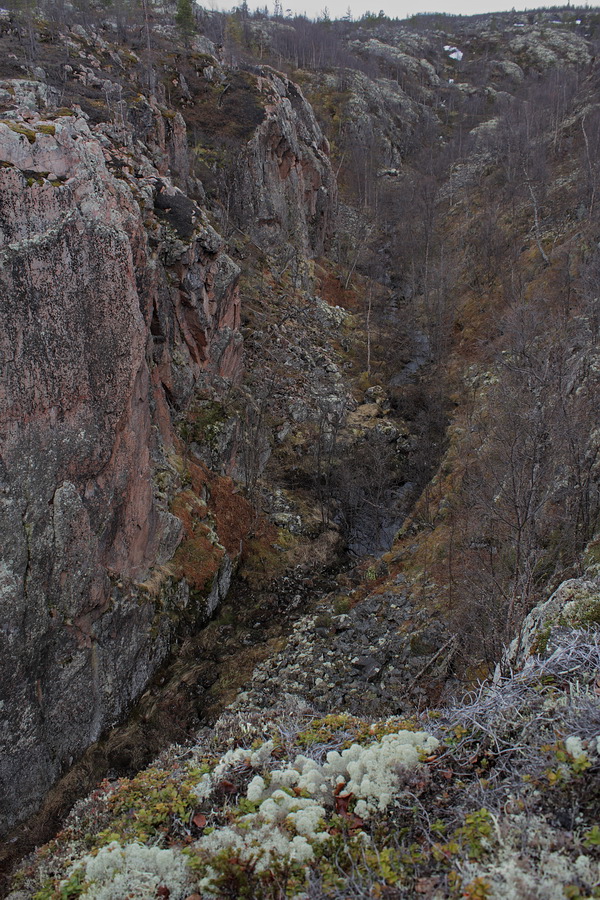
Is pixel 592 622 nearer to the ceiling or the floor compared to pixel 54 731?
nearer to the ceiling

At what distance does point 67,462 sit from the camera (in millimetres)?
11469

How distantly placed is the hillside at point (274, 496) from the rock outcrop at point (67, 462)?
0.21 ft

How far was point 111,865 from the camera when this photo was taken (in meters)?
4.14

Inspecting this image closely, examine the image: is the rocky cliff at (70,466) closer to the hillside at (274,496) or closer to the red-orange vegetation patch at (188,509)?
the hillside at (274,496)

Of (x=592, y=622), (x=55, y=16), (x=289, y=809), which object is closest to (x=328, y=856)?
(x=289, y=809)

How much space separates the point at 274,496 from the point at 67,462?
1291cm

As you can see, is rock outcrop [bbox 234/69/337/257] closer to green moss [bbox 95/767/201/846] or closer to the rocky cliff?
the rocky cliff

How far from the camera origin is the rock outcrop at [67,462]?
10.5m

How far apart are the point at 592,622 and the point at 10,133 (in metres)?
14.0

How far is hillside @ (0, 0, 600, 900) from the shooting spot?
4.15 m

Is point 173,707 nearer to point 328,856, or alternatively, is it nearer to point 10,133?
point 328,856

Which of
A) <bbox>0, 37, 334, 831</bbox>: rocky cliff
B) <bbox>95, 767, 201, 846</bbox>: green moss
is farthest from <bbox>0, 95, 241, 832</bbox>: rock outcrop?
<bbox>95, 767, 201, 846</bbox>: green moss

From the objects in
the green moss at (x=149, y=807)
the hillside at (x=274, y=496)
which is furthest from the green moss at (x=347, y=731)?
the green moss at (x=149, y=807)

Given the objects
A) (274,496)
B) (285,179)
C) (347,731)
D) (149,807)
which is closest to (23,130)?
(149,807)
